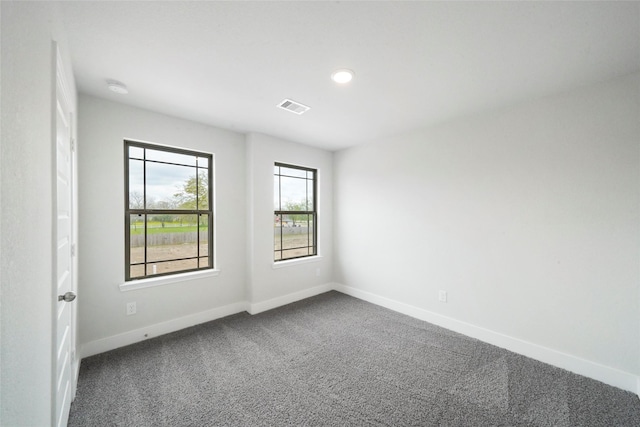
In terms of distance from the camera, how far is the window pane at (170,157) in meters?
2.92

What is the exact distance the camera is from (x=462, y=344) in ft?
8.91

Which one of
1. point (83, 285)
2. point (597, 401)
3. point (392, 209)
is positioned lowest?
point (597, 401)

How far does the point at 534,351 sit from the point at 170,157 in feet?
14.3

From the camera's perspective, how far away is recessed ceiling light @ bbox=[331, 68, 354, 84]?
6.62ft

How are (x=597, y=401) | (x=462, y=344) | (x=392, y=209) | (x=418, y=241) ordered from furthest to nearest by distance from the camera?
1. (x=392, y=209)
2. (x=418, y=241)
3. (x=462, y=344)
4. (x=597, y=401)

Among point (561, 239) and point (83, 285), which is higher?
point (561, 239)

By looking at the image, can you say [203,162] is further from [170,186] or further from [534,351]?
[534,351]

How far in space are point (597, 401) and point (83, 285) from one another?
4391mm

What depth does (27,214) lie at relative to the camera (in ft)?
2.83

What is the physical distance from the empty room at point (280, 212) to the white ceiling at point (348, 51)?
0.02 metres

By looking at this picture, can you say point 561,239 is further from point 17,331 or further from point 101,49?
point 101,49

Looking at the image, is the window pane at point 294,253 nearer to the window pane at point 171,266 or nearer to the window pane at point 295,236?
the window pane at point 295,236

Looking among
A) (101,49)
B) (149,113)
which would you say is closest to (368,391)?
(101,49)

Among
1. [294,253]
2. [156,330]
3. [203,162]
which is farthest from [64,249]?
[294,253]
